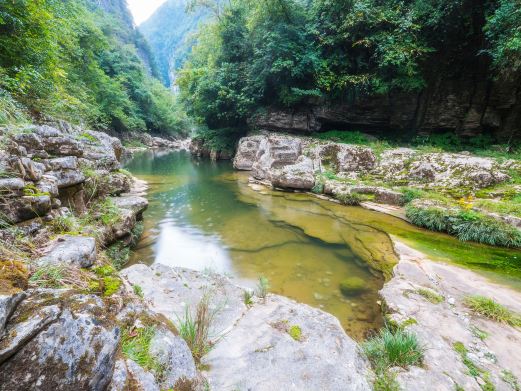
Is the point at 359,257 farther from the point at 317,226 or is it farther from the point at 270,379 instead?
the point at 270,379

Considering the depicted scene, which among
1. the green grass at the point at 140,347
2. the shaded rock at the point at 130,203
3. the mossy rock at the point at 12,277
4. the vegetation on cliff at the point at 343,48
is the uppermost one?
the vegetation on cliff at the point at 343,48

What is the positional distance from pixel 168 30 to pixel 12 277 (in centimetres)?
16282

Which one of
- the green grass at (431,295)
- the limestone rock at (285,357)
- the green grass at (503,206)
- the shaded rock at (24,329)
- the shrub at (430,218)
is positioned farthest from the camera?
the shrub at (430,218)

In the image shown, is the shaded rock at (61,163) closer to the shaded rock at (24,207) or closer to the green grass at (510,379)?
the shaded rock at (24,207)

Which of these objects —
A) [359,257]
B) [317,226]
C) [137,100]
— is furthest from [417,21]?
[137,100]

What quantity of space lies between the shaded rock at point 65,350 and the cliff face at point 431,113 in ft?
54.7

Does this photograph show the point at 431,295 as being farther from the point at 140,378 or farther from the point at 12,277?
the point at 12,277

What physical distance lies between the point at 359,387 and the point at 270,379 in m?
0.77

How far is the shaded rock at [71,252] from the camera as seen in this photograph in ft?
7.11

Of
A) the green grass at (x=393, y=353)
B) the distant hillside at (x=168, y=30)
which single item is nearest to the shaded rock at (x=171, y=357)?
the green grass at (x=393, y=353)

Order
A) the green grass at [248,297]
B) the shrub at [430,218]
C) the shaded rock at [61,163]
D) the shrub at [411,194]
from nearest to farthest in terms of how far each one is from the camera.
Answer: the green grass at [248,297]
the shaded rock at [61,163]
the shrub at [430,218]
the shrub at [411,194]

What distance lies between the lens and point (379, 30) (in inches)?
502

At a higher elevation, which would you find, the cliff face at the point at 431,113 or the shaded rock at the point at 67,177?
the cliff face at the point at 431,113

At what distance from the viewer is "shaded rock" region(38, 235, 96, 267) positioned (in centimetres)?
217
